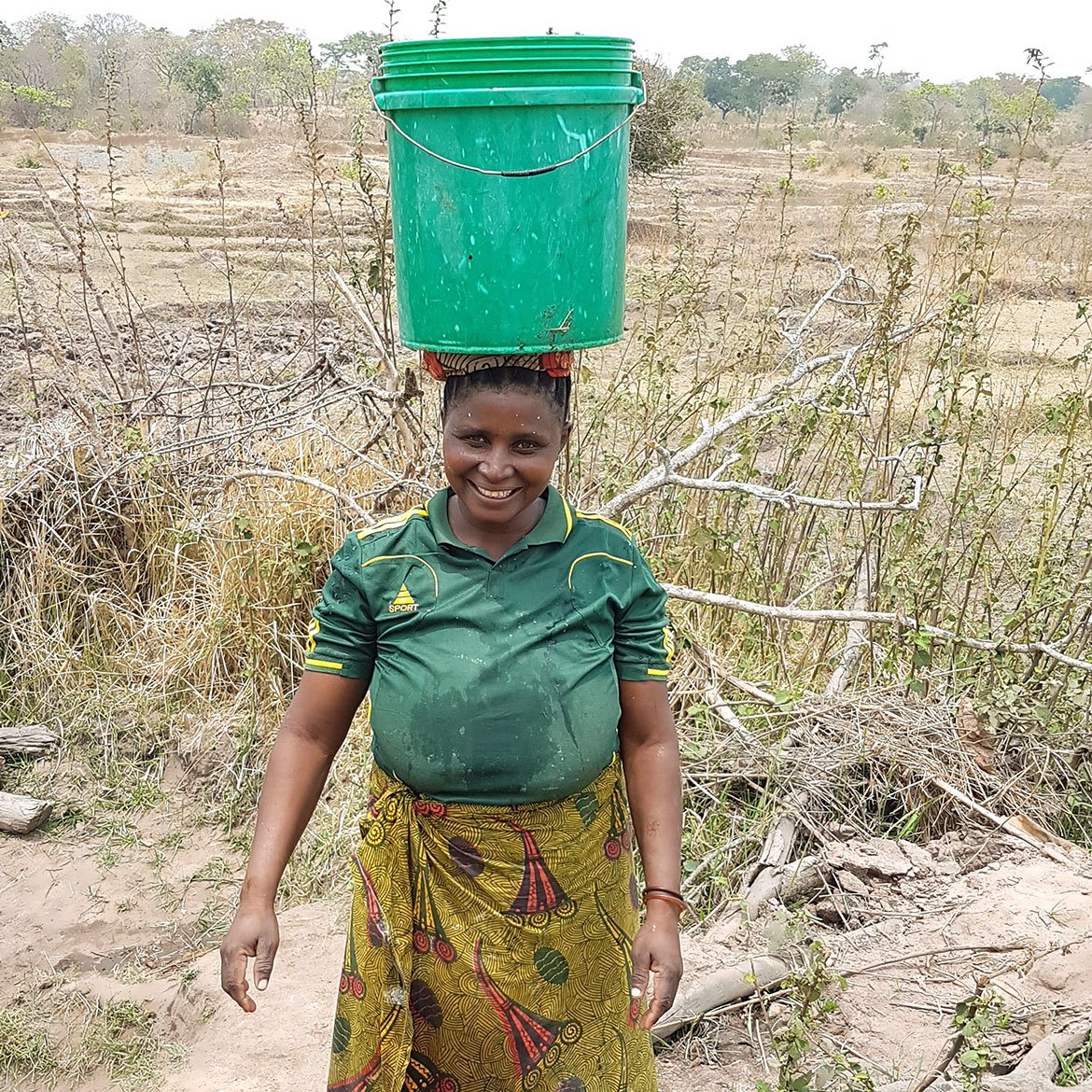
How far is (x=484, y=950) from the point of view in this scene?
64.3 inches

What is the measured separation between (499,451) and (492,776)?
454 mm

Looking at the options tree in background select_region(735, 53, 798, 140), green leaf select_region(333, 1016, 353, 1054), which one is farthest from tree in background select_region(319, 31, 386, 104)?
tree in background select_region(735, 53, 798, 140)

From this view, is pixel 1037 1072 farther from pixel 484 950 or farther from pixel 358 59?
pixel 358 59

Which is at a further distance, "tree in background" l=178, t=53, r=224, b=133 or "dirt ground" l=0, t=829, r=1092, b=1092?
"tree in background" l=178, t=53, r=224, b=133

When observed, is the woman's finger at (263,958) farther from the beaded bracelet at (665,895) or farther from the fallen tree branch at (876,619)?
the fallen tree branch at (876,619)

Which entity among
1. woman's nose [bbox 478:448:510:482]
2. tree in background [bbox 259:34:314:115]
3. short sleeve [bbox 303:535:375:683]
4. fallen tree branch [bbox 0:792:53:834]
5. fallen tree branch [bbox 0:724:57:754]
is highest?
tree in background [bbox 259:34:314:115]

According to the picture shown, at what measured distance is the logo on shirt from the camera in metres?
1.58

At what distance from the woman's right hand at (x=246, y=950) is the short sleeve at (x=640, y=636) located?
2.03 ft

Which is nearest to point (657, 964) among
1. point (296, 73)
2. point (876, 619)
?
point (876, 619)

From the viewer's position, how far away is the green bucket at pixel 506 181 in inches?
64.0

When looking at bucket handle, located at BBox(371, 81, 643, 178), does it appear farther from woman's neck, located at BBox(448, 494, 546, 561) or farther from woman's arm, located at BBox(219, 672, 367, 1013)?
woman's arm, located at BBox(219, 672, 367, 1013)

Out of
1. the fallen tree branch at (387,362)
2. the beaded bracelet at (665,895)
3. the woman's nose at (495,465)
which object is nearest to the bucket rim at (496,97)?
the woman's nose at (495,465)

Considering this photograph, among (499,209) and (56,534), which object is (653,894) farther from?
(56,534)

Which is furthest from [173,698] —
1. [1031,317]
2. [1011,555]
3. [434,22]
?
[1031,317]
